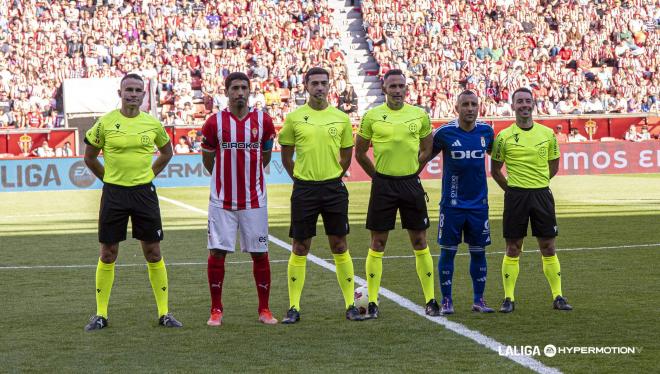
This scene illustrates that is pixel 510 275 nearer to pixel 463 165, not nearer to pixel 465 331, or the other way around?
pixel 463 165

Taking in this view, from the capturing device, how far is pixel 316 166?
354 inches

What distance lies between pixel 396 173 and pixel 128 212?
7.25 ft

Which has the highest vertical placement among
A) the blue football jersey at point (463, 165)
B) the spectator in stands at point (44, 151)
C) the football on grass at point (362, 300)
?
the blue football jersey at point (463, 165)

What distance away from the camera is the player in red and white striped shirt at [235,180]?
29.3ft

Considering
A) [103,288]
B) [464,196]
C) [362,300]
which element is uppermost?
[464,196]

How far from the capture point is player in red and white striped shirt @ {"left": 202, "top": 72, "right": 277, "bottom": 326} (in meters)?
8.92

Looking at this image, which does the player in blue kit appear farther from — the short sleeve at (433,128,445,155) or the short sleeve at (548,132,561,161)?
the short sleeve at (548,132,561,161)

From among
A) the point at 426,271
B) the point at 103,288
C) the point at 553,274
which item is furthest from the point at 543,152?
the point at 103,288

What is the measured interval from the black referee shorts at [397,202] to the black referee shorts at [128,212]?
5.90 feet

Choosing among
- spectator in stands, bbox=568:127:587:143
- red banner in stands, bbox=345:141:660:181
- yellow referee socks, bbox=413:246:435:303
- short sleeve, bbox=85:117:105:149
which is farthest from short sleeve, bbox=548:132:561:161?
spectator in stands, bbox=568:127:587:143

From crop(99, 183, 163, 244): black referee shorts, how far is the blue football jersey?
2.45 m

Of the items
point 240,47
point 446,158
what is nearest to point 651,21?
point 240,47

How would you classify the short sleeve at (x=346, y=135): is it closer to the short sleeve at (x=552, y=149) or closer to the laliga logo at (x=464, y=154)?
the laliga logo at (x=464, y=154)

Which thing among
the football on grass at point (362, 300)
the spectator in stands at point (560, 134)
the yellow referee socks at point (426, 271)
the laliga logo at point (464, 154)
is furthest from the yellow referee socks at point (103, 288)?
the spectator in stands at point (560, 134)
